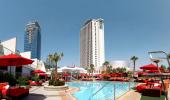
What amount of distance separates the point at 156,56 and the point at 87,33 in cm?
17159

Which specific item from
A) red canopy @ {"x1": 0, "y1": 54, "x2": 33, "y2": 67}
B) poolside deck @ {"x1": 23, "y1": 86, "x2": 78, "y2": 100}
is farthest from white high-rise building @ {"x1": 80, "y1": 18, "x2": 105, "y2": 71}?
red canopy @ {"x1": 0, "y1": 54, "x2": 33, "y2": 67}

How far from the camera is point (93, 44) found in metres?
164

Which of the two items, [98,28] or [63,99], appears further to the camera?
[98,28]

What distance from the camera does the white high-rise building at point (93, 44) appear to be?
16412 centimetres

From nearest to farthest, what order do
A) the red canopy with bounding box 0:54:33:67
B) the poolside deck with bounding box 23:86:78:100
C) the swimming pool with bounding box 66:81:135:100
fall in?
the swimming pool with bounding box 66:81:135:100 < the red canopy with bounding box 0:54:33:67 < the poolside deck with bounding box 23:86:78:100

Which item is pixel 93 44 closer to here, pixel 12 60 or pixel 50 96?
pixel 50 96

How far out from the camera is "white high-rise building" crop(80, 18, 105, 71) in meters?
164

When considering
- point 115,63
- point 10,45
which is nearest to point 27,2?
point 10,45

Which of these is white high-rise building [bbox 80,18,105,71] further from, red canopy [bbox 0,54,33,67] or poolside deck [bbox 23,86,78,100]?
red canopy [bbox 0,54,33,67]

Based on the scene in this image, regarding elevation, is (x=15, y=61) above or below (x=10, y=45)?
below

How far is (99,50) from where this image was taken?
165375 mm

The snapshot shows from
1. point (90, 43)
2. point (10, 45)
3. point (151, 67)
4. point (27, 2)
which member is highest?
point (90, 43)

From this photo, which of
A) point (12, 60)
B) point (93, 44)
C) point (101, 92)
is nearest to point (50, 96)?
point (12, 60)

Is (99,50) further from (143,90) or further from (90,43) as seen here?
(143,90)
